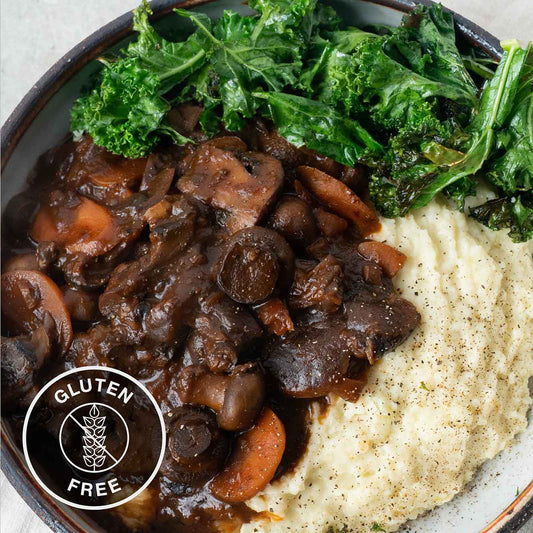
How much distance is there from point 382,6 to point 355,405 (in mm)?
3280

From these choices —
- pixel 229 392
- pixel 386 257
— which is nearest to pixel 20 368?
pixel 229 392

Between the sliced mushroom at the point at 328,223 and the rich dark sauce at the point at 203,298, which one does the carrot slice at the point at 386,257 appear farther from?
the sliced mushroom at the point at 328,223

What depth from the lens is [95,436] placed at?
4.73 meters

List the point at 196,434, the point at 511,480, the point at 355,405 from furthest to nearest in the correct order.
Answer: the point at 511,480 → the point at 355,405 → the point at 196,434

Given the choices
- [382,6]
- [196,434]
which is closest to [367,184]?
[382,6]

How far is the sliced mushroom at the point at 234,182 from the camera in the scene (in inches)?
190

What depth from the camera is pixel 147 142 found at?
520 cm

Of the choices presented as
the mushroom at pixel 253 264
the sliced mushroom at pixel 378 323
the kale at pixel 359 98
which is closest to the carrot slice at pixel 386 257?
the sliced mushroom at pixel 378 323

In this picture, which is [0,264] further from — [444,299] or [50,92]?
[444,299]

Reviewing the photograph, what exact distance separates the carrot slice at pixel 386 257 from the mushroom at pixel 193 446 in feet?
5.56

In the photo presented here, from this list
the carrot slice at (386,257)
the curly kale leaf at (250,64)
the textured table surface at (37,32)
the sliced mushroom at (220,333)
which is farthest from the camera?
the textured table surface at (37,32)

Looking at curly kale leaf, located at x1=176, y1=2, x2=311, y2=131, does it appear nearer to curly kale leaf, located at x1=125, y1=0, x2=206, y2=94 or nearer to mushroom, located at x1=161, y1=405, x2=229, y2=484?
curly kale leaf, located at x1=125, y1=0, x2=206, y2=94

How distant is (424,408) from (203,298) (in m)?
1.87

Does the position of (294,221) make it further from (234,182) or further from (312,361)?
(312,361)
